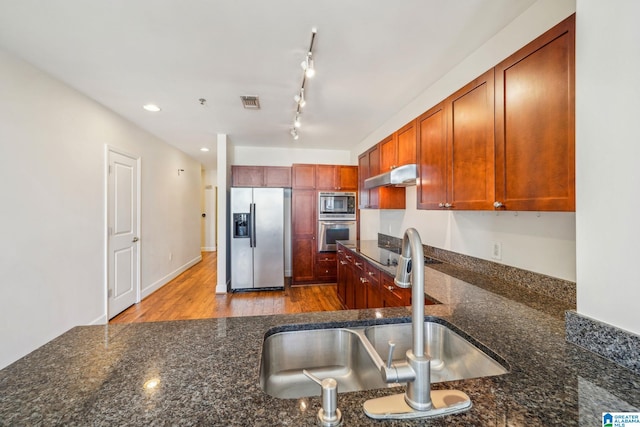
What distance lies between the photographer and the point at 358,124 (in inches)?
147

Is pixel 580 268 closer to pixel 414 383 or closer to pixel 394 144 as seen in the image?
pixel 414 383

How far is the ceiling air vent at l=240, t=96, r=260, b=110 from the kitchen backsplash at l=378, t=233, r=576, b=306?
A: 95.6 inches

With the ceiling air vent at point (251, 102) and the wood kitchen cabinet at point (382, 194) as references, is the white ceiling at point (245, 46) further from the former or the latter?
the wood kitchen cabinet at point (382, 194)

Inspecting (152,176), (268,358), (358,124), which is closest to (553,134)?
(268,358)

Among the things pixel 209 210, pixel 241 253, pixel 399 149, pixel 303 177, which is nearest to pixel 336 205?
pixel 303 177

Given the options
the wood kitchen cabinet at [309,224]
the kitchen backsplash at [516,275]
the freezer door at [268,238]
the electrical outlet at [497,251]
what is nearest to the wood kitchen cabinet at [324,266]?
the wood kitchen cabinet at [309,224]

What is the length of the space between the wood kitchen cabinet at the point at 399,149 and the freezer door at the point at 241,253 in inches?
96.3

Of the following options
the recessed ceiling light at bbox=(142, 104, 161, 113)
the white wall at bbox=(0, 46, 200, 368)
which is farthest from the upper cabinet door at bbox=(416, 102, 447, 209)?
the white wall at bbox=(0, 46, 200, 368)

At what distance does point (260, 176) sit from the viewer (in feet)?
15.5

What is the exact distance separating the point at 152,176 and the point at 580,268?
4.93 meters

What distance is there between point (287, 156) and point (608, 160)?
15.5ft

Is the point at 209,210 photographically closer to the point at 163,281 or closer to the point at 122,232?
the point at 163,281

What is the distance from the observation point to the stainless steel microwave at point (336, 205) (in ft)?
15.6

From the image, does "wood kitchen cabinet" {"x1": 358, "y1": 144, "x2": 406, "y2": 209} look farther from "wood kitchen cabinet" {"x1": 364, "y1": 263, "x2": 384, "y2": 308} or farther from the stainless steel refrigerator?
the stainless steel refrigerator
